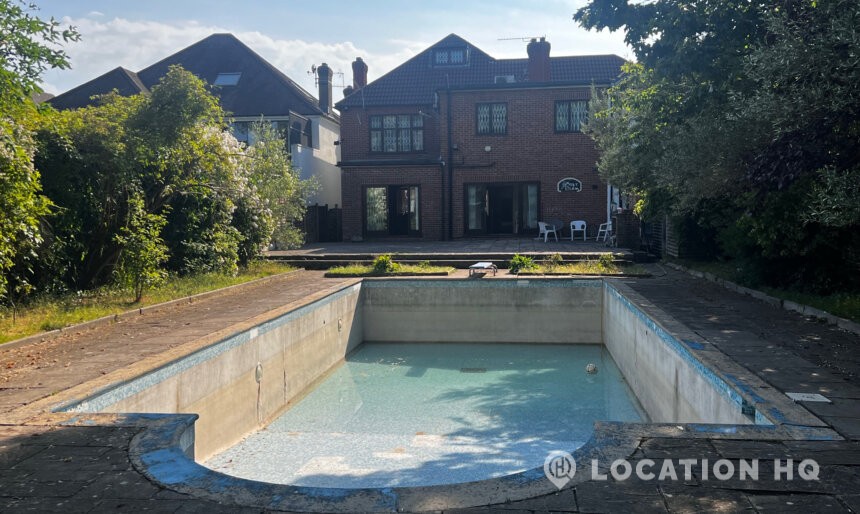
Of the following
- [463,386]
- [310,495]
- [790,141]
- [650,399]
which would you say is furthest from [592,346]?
[310,495]

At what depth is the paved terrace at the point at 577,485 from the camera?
3.41 m

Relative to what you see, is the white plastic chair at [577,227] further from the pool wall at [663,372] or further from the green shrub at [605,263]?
the pool wall at [663,372]

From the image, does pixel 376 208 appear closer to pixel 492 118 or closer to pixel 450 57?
pixel 492 118

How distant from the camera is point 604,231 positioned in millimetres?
24000

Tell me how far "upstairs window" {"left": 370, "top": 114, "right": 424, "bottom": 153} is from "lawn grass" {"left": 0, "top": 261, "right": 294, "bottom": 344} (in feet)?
48.2

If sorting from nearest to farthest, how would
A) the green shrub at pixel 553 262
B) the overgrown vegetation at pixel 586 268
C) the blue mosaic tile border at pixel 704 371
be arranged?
the blue mosaic tile border at pixel 704 371
the overgrown vegetation at pixel 586 268
the green shrub at pixel 553 262

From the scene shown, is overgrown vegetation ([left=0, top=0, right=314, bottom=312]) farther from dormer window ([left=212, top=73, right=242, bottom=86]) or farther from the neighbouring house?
dormer window ([left=212, top=73, right=242, bottom=86])

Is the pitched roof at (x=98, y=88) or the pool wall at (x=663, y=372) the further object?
the pitched roof at (x=98, y=88)

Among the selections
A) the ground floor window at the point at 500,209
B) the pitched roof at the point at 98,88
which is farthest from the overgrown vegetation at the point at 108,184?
→ the pitched roof at the point at 98,88

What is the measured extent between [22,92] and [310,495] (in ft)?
22.2

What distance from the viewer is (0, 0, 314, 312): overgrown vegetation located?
309 inches

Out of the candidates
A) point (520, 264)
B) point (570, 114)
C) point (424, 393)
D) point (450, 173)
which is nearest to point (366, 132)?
point (450, 173)

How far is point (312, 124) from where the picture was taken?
28.5m

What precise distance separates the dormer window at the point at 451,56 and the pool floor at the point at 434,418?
18981 millimetres
